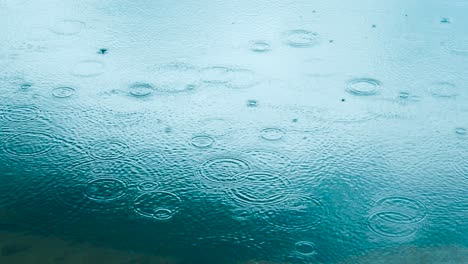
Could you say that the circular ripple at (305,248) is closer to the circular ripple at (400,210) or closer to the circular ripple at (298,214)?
the circular ripple at (298,214)

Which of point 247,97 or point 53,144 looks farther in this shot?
point 247,97

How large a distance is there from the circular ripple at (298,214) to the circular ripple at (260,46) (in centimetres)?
A: 459

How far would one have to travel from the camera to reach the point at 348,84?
517 inches

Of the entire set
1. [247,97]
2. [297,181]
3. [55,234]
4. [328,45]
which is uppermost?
[328,45]

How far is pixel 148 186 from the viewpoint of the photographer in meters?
10.5

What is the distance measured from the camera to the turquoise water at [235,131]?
9.80 metres

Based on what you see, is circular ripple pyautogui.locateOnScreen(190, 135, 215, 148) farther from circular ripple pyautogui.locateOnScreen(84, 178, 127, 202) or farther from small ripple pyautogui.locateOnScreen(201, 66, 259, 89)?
small ripple pyautogui.locateOnScreen(201, 66, 259, 89)

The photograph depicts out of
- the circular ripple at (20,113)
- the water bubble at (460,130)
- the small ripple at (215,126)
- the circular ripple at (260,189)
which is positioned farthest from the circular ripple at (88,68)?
the water bubble at (460,130)

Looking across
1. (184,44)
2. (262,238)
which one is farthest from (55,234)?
(184,44)

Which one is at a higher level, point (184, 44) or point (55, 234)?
point (184, 44)

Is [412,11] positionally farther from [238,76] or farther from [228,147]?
[228,147]

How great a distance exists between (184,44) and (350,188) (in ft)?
17.3

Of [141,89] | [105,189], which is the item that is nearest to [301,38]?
[141,89]

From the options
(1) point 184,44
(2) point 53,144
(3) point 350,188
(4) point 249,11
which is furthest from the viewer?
(4) point 249,11
